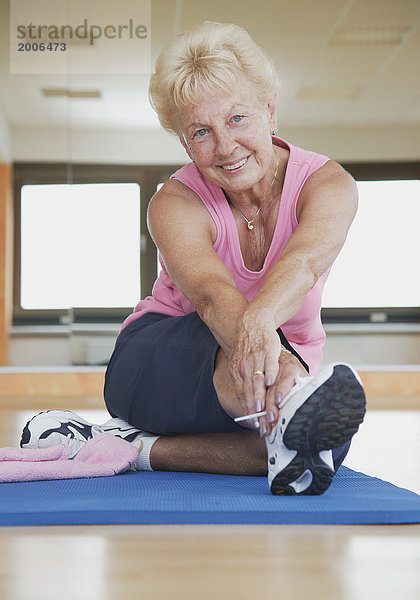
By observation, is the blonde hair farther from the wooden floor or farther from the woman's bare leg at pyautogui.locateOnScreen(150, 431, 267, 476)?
the wooden floor

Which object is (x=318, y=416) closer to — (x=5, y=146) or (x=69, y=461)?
(x=69, y=461)

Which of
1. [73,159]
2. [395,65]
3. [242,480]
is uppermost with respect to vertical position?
[395,65]

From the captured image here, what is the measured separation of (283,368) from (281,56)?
430cm

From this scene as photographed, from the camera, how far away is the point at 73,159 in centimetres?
522

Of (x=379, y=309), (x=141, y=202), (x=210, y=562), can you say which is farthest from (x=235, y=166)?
(x=379, y=309)

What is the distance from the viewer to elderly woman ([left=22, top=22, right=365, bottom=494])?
1.23 meters

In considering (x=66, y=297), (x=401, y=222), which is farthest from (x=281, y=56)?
(x=66, y=297)

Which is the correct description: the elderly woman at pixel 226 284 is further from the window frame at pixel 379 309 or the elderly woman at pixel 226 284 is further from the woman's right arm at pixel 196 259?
the window frame at pixel 379 309

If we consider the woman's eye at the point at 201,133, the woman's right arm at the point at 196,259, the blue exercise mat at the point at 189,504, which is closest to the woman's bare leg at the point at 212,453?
the blue exercise mat at the point at 189,504

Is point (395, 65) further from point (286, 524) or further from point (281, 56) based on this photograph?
point (286, 524)

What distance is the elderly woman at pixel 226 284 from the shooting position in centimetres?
123

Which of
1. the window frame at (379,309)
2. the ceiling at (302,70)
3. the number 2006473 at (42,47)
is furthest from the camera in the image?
the window frame at (379,309)

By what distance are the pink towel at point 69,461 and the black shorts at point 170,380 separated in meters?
0.08

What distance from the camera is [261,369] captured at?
47.2 inches
